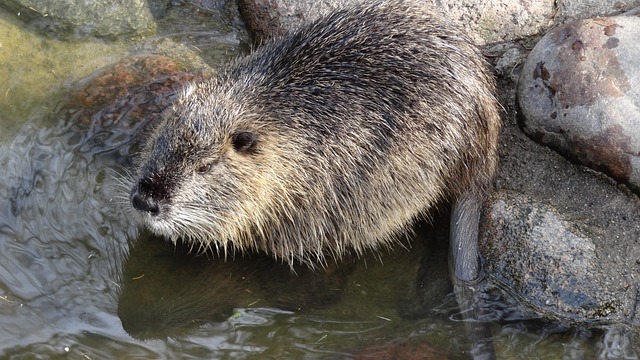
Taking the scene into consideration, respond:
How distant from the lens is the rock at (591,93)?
3840 mm

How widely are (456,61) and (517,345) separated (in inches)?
A: 48.7

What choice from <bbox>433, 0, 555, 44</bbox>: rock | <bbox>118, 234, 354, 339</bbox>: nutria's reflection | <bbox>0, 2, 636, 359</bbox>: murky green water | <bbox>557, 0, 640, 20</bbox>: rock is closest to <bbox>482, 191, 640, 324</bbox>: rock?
<bbox>0, 2, 636, 359</bbox>: murky green water

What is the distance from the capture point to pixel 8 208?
368 cm

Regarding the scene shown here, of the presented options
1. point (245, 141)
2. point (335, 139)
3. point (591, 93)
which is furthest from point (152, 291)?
point (591, 93)

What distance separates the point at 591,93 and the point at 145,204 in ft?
6.65

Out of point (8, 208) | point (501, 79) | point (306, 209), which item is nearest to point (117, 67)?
point (8, 208)

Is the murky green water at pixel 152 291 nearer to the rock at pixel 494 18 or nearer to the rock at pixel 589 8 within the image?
the rock at pixel 494 18

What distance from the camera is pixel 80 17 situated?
4555 mm

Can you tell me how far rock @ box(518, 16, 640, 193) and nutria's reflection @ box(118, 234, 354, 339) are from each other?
1177 millimetres

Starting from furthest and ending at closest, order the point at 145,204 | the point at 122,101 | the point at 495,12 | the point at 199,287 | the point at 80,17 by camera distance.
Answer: the point at 80,17
the point at 495,12
the point at 122,101
the point at 199,287
the point at 145,204

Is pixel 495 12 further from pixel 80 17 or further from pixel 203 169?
pixel 80 17

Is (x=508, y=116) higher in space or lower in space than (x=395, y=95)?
lower

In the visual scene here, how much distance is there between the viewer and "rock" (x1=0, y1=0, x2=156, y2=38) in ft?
14.8

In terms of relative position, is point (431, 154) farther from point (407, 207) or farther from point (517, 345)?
point (517, 345)
